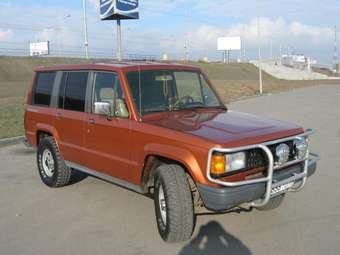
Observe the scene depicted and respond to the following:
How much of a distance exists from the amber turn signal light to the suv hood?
15 cm

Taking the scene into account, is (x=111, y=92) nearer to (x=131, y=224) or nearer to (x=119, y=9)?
(x=131, y=224)

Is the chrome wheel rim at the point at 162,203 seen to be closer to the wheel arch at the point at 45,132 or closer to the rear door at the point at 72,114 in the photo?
the rear door at the point at 72,114

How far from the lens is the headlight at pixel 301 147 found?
15.4 feet

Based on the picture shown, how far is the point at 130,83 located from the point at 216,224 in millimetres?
1990

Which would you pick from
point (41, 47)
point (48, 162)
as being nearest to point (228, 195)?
point (48, 162)

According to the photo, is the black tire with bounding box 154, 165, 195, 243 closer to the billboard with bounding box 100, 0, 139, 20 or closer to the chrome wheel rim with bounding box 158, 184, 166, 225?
the chrome wheel rim with bounding box 158, 184, 166, 225

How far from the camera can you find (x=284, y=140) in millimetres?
4453

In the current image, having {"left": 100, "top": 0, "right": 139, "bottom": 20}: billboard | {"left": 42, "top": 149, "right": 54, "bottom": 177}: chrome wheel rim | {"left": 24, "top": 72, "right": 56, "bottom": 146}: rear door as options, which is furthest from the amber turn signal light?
{"left": 100, "top": 0, "right": 139, "bottom": 20}: billboard

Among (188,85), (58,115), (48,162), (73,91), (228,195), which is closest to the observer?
(228,195)

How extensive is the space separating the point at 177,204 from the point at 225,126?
3.26ft

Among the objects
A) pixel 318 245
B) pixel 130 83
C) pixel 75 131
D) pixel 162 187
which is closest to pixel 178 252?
pixel 162 187

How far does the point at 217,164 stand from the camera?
4.05m

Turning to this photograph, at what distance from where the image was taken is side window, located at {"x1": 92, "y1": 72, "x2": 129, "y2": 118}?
16.9ft

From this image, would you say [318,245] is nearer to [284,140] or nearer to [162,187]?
[284,140]
